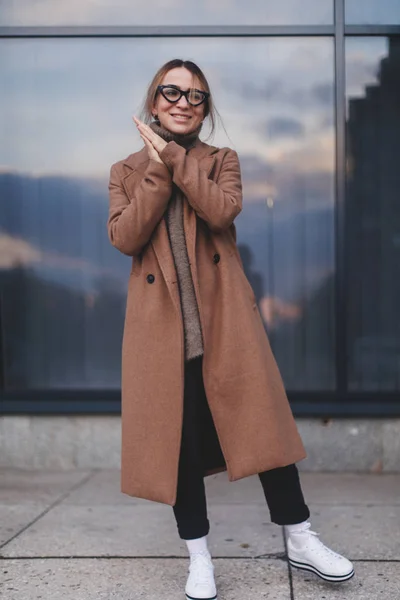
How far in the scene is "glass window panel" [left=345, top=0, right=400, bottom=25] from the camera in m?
4.56

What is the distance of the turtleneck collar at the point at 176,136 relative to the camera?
2689mm

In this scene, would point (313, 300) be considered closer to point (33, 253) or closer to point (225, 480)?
point (225, 480)

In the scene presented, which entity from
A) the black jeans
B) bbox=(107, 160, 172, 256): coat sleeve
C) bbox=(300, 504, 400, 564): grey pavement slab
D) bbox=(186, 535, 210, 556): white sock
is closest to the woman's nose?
bbox=(107, 160, 172, 256): coat sleeve

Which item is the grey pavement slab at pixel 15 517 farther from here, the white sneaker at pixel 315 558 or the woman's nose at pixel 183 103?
the woman's nose at pixel 183 103

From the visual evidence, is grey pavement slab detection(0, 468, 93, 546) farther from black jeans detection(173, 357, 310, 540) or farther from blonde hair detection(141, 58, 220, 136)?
blonde hair detection(141, 58, 220, 136)

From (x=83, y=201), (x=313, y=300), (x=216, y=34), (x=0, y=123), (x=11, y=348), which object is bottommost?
(x=11, y=348)

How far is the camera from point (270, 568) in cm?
294

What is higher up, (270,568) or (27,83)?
(27,83)

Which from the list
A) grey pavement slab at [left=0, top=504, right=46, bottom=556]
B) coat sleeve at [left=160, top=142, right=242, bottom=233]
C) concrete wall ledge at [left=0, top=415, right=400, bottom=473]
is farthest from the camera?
concrete wall ledge at [left=0, top=415, right=400, bottom=473]

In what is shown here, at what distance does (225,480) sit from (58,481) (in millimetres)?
1018

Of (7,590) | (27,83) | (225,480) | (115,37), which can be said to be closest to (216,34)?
(115,37)

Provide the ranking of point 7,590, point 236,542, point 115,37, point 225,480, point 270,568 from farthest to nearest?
point 115,37 → point 225,480 → point 236,542 → point 270,568 → point 7,590

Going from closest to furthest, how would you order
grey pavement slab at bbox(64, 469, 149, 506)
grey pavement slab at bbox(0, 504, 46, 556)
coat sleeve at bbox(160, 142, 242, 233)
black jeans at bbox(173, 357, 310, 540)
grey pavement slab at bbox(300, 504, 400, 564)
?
coat sleeve at bbox(160, 142, 242, 233) → black jeans at bbox(173, 357, 310, 540) → grey pavement slab at bbox(300, 504, 400, 564) → grey pavement slab at bbox(0, 504, 46, 556) → grey pavement slab at bbox(64, 469, 149, 506)

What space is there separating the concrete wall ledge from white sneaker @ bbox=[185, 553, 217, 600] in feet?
6.57
